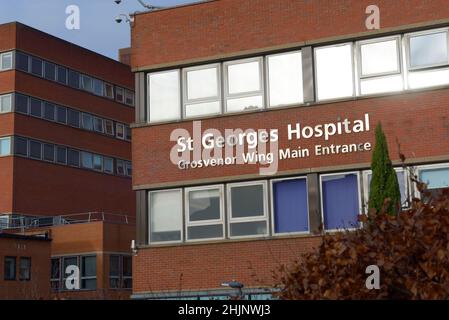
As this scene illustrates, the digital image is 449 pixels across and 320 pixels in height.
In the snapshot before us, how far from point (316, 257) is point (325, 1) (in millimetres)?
12956

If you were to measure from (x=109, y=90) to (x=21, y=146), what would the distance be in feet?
34.1

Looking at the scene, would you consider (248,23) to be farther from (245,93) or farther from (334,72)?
(334,72)

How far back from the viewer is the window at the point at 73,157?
181ft

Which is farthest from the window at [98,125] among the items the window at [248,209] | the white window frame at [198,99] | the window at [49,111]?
the window at [248,209]

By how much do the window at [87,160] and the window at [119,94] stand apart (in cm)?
548

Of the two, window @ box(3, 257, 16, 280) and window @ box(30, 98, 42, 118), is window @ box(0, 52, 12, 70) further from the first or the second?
window @ box(3, 257, 16, 280)

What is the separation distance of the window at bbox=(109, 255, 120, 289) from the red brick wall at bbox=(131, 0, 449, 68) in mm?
24803

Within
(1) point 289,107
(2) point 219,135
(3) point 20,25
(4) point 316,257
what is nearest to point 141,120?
(2) point 219,135

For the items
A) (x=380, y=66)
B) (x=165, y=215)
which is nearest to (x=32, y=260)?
(x=165, y=215)

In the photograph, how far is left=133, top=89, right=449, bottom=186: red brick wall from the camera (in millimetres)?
18781

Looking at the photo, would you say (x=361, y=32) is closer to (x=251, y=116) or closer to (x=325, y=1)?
(x=325, y=1)

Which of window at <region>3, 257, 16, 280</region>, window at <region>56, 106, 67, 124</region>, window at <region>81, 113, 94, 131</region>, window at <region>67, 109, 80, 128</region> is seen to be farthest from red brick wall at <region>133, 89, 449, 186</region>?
window at <region>81, 113, 94, 131</region>

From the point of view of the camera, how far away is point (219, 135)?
2092cm
